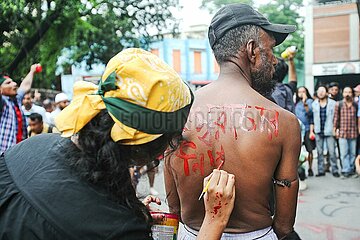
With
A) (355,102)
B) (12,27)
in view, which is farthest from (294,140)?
(12,27)

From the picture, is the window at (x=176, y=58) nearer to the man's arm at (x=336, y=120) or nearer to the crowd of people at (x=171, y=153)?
the man's arm at (x=336, y=120)

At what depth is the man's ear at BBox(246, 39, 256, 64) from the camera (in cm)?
181

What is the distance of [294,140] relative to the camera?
1.70 m

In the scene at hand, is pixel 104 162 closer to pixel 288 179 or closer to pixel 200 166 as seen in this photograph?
pixel 200 166

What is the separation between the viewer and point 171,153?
5.42ft

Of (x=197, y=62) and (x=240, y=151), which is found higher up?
(x=197, y=62)

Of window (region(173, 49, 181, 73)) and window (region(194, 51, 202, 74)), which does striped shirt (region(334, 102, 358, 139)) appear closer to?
window (region(173, 49, 181, 73))

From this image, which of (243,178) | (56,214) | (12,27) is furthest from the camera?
(12,27)

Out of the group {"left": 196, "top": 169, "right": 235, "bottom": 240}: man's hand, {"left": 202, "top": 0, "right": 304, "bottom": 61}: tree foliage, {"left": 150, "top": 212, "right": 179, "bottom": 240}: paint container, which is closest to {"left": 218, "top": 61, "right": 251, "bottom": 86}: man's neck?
{"left": 196, "top": 169, "right": 235, "bottom": 240}: man's hand

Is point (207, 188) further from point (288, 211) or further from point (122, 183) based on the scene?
point (288, 211)

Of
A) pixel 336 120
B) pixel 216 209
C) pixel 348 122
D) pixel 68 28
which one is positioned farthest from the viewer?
pixel 68 28

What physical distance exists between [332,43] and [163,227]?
65.7ft

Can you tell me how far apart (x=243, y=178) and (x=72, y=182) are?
0.86 m

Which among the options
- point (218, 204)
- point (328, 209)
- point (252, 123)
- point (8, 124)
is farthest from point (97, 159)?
point (328, 209)
